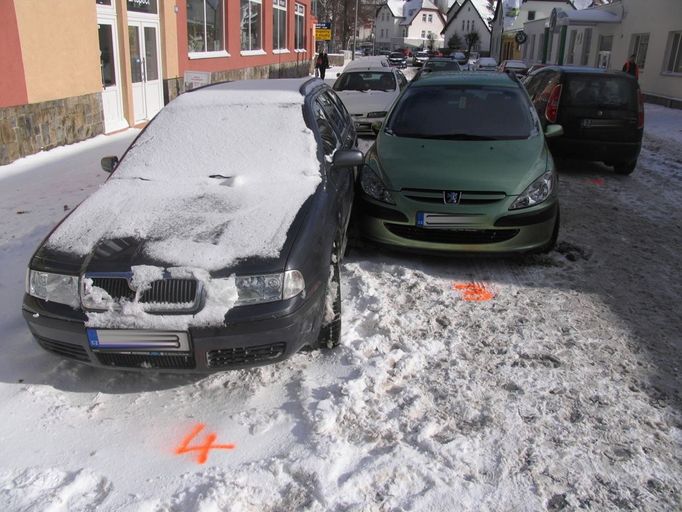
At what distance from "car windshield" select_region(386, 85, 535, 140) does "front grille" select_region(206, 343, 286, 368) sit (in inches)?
135

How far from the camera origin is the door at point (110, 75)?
451 inches

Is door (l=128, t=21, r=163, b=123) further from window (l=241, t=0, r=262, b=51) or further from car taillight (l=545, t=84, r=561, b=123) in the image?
car taillight (l=545, t=84, r=561, b=123)

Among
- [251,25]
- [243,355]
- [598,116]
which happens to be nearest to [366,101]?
[598,116]

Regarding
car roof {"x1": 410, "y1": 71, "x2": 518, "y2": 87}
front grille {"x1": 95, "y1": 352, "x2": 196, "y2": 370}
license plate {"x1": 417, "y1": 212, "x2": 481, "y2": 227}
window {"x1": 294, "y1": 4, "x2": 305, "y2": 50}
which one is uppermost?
window {"x1": 294, "y1": 4, "x2": 305, "y2": 50}

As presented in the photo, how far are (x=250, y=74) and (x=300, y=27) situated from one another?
1293 centimetres

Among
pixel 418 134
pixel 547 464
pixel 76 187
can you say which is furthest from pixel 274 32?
pixel 547 464

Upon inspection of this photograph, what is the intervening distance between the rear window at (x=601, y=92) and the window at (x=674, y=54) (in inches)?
545

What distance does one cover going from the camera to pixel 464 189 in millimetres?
4918

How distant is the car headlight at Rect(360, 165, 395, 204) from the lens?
5.14 metres

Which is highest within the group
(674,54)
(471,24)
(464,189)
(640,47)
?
(471,24)

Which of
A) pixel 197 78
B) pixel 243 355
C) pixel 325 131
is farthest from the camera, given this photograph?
pixel 197 78

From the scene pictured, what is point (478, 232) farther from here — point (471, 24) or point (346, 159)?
point (471, 24)

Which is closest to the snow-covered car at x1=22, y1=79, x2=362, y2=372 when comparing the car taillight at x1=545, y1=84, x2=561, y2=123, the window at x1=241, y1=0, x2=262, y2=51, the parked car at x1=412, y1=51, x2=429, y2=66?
the car taillight at x1=545, y1=84, x2=561, y2=123

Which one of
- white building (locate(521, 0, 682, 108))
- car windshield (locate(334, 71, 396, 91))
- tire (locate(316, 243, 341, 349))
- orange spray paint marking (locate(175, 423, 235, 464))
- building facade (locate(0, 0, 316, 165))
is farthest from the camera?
white building (locate(521, 0, 682, 108))
